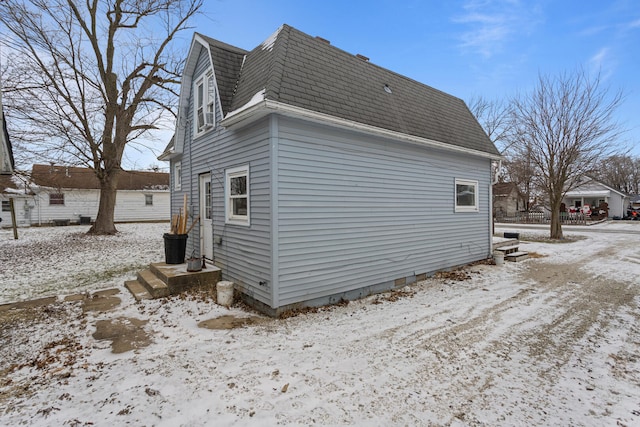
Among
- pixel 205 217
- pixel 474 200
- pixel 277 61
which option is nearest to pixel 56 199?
pixel 205 217

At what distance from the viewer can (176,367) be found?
341cm

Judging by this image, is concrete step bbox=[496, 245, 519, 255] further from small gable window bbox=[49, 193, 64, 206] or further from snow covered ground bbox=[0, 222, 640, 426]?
small gable window bbox=[49, 193, 64, 206]

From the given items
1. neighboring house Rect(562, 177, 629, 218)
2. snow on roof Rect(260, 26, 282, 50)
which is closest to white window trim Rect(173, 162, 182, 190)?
snow on roof Rect(260, 26, 282, 50)

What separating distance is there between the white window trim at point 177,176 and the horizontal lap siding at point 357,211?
563 cm

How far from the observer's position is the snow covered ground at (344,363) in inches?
105

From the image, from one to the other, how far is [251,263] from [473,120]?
887 cm

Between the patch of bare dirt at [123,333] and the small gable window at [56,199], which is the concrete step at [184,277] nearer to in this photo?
the patch of bare dirt at [123,333]

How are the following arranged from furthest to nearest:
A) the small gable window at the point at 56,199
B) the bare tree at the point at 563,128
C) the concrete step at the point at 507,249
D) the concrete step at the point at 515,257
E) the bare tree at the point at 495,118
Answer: the small gable window at the point at 56,199
the bare tree at the point at 495,118
the bare tree at the point at 563,128
the concrete step at the point at 507,249
the concrete step at the point at 515,257

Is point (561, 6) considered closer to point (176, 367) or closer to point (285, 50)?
point (285, 50)

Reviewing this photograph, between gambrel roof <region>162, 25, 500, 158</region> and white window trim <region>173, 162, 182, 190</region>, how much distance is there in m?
0.98

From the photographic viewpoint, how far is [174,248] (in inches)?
277

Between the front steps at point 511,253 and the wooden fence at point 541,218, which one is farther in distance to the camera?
the wooden fence at point 541,218

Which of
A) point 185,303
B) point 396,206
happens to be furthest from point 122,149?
point 396,206

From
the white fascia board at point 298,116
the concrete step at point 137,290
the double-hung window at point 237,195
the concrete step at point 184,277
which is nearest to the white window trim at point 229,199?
the double-hung window at point 237,195
